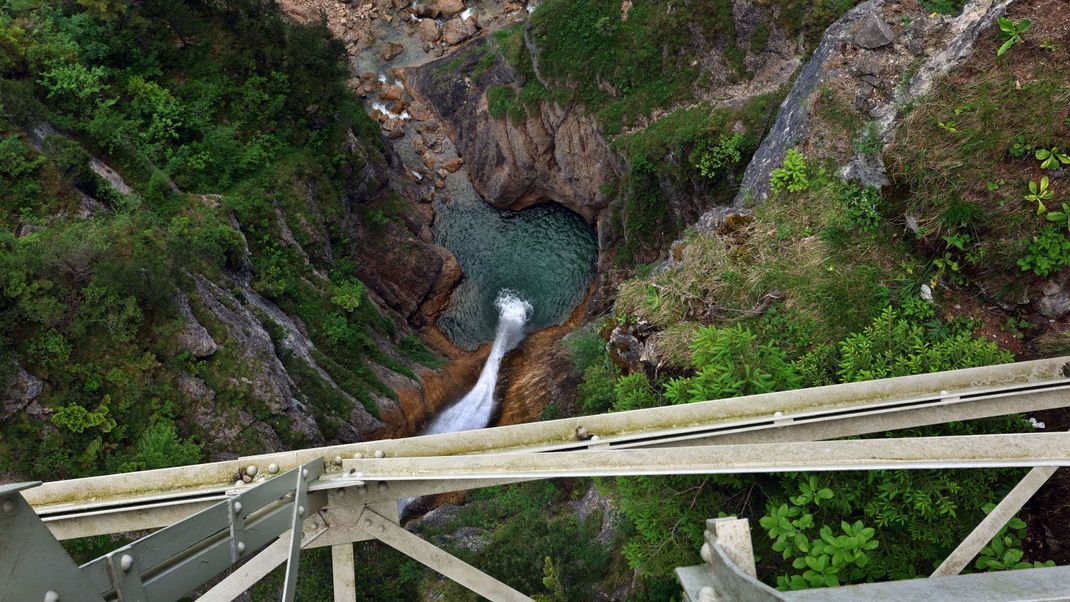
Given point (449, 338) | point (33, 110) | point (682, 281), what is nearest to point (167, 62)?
point (33, 110)

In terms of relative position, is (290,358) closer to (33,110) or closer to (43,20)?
(33,110)

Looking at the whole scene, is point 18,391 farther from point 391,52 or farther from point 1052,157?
point 391,52

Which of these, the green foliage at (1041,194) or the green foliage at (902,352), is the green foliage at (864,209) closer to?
the green foliage at (902,352)

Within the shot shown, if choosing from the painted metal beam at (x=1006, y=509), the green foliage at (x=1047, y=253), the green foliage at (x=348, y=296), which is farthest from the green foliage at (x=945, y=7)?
the green foliage at (x=348, y=296)

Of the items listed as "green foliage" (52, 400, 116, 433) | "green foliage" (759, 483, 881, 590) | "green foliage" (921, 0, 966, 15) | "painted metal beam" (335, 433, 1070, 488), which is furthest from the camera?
"green foliage" (52, 400, 116, 433)

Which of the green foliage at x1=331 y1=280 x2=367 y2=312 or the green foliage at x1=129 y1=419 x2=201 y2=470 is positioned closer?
the green foliage at x1=129 y1=419 x2=201 y2=470

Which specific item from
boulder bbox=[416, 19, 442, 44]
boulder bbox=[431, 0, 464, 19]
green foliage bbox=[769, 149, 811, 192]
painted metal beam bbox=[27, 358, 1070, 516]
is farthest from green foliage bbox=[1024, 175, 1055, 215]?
boulder bbox=[431, 0, 464, 19]

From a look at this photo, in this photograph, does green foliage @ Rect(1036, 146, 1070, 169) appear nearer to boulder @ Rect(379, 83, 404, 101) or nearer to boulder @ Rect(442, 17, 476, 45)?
boulder @ Rect(379, 83, 404, 101)
